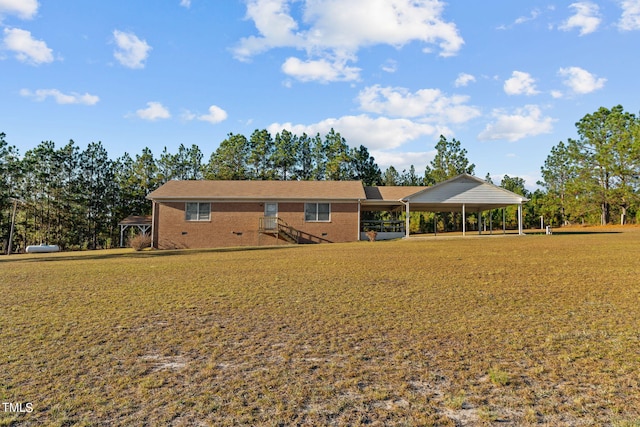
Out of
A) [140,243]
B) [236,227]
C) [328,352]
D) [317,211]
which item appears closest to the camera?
[328,352]

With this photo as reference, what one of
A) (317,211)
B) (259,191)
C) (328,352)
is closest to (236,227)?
(259,191)

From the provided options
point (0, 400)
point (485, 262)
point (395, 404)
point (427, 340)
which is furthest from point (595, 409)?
point (485, 262)

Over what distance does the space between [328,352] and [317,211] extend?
2136cm

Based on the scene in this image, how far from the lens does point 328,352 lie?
15.1 ft

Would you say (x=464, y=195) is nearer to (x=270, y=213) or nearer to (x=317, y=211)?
(x=317, y=211)

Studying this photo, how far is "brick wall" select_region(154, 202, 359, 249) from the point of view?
83.4 feet

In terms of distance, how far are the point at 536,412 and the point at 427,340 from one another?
1900 millimetres

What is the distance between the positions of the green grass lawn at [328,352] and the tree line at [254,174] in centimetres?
3027

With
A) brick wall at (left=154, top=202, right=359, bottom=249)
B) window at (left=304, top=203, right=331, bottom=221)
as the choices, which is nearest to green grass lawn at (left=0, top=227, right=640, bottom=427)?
brick wall at (left=154, top=202, right=359, bottom=249)

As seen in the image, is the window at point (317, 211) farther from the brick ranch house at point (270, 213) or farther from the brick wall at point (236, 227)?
the brick wall at point (236, 227)

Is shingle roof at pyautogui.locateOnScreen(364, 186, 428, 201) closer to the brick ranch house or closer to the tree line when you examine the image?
the brick ranch house

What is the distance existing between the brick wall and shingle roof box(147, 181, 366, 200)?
0.52 meters

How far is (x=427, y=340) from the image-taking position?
5.00 metres

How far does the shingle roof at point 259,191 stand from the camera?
2547 centimetres
